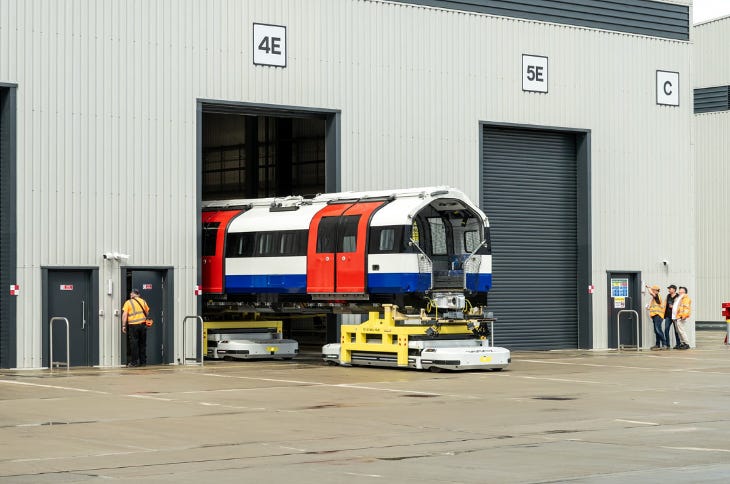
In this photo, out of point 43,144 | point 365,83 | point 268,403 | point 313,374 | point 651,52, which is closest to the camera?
point 268,403

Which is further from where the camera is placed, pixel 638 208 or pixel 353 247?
pixel 638 208

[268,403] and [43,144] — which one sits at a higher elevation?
[43,144]

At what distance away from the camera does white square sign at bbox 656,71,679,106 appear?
1559 inches

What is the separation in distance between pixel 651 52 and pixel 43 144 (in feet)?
63.9

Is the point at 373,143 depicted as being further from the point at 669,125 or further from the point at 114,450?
the point at 114,450

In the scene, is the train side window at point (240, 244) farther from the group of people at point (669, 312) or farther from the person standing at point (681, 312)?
the person standing at point (681, 312)

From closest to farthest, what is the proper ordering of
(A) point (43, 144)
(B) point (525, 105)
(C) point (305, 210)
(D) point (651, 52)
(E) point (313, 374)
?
(E) point (313, 374) < (A) point (43, 144) < (C) point (305, 210) < (B) point (525, 105) < (D) point (651, 52)

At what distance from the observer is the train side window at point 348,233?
2898cm

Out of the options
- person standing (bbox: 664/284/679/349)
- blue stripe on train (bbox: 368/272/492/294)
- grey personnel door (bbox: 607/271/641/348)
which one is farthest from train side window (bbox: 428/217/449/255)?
person standing (bbox: 664/284/679/349)

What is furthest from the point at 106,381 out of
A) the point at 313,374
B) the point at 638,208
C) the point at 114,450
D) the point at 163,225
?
the point at 638,208

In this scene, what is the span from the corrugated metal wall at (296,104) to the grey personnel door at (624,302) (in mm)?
346

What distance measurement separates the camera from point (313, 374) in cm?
2670

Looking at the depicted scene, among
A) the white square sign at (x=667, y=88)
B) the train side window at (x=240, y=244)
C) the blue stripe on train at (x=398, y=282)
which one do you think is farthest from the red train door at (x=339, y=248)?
the white square sign at (x=667, y=88)

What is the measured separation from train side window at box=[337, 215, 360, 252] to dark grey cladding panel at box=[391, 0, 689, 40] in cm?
784
